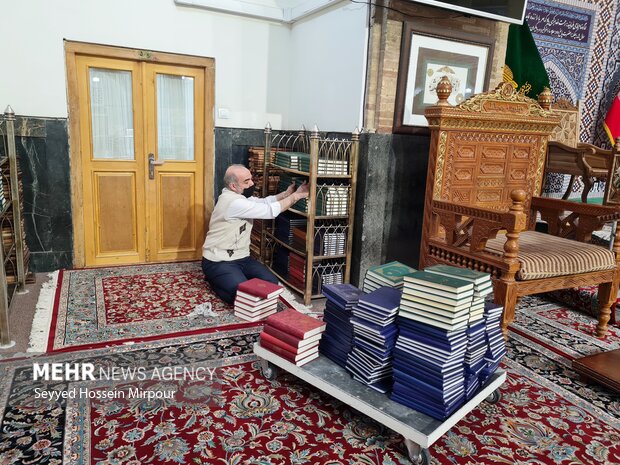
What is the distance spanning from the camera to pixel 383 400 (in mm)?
2242

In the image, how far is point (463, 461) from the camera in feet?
6.88

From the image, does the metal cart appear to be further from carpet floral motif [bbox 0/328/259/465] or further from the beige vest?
the beige vest

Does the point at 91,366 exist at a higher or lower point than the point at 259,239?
lower

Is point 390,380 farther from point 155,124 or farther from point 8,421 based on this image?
point 155,124

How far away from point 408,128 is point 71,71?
3.03 m

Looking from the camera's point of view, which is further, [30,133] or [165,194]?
[165,194]

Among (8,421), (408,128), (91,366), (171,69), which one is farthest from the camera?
(171,69)

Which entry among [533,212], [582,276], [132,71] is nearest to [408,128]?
[533,212]

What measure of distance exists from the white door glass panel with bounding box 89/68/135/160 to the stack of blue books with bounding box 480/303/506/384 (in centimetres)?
372

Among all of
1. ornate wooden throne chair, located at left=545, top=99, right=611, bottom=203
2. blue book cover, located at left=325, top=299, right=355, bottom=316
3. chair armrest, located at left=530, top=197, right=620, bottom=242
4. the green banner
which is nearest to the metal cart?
blue book cover, located at left=325, top=299, right=355, bottom=316

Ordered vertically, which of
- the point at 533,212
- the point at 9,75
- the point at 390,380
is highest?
the point at 9,75

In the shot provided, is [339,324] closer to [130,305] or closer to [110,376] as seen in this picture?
[110,376]

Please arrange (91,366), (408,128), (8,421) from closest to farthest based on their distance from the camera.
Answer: (8,421) < (91,366) < (408,128)

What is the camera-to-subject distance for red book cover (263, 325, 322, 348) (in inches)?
99.0
